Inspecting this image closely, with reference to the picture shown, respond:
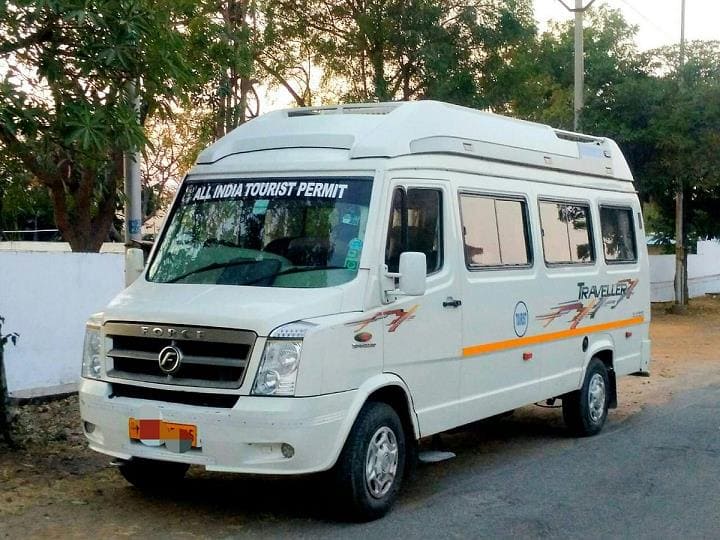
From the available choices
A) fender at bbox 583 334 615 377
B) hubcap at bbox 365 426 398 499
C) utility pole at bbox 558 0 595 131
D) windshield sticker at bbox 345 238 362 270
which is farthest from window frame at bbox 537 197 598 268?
utility pole at bbox 558 0 595 131

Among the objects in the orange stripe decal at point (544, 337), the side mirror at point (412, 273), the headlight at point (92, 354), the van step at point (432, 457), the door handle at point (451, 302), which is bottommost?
the van step at point (432, 457)

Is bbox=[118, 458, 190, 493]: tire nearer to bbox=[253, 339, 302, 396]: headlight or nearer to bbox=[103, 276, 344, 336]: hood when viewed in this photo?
bbox=[103, 276, 344, 336]: hood

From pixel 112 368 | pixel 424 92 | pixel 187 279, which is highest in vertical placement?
pixel 424 92

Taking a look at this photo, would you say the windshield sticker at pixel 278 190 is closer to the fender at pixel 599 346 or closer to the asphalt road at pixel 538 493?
the asphalt road at pixel 538 493

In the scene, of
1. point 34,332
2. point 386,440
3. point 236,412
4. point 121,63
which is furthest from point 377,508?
point 34,332

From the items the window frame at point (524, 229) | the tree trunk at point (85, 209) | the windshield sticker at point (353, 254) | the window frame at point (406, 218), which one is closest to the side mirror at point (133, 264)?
the windshield sticker at point (353, 254)

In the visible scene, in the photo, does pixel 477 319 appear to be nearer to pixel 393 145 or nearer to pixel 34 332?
pixel 393 145

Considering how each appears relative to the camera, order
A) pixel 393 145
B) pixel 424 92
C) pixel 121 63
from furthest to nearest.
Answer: pixel 424 92 → pixel 121 63 → pixel 393 145

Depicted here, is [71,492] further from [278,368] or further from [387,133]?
[387,133]

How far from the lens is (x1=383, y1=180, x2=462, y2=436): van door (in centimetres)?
681

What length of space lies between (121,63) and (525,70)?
1263cm

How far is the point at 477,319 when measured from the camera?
767cm

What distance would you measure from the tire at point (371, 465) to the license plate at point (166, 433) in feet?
3.21

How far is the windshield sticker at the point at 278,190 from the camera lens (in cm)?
687
